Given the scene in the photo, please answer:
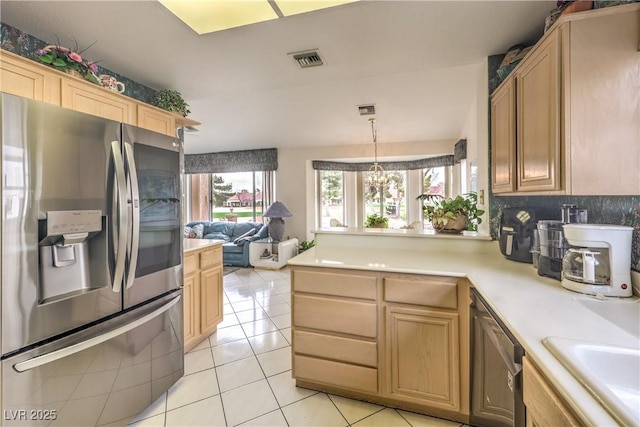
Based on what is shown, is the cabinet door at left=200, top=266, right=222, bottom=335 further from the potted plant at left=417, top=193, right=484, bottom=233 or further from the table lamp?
the table lamp

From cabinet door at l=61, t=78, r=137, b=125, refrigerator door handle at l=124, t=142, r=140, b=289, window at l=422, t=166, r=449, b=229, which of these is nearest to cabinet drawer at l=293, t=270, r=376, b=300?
refrigerator door handle at l=124, t=142, r=140, b=289

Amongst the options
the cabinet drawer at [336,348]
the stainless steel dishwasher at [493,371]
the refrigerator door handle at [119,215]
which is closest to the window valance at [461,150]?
the stainless steel dishwasher at [493,371]

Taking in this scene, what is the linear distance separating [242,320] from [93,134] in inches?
92.5

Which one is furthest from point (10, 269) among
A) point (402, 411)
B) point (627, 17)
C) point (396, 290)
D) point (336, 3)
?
point (627, 17)

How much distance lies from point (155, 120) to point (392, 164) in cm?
532

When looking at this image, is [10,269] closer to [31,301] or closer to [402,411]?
[31,301]

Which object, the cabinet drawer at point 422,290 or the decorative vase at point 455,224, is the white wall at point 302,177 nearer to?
the decorative vase at point 455,224

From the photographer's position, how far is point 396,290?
5.48 feet

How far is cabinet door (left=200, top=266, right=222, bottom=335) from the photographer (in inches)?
98.0

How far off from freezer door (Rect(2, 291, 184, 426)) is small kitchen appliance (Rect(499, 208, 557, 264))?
227cm

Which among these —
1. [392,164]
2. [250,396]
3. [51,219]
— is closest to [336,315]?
[250,396]

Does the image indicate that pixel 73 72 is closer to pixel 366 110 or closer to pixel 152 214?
pixel 152 214

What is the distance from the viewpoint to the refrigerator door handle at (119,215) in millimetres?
1416

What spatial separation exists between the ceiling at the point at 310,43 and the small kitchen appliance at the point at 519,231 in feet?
3.87
